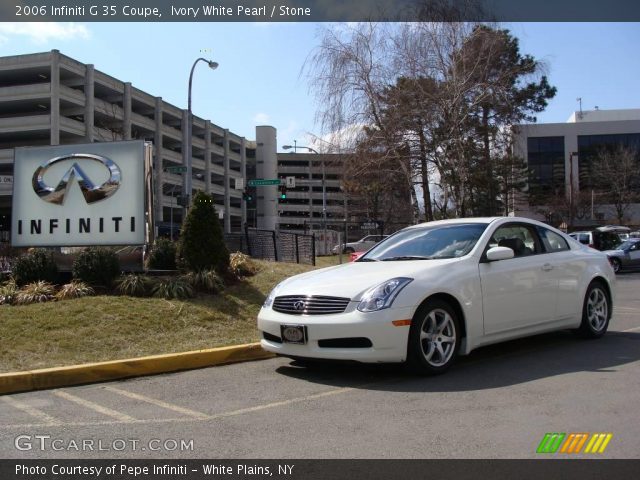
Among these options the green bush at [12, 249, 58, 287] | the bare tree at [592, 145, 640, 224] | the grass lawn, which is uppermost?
the bare tree at [592, 145, 640, 224]

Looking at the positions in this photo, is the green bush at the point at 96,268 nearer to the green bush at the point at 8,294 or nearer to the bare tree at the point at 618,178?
the green bush at the point at 8,294

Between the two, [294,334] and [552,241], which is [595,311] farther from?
[294,334]

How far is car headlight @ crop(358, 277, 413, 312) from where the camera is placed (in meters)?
5.41

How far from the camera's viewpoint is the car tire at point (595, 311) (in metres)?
7.45

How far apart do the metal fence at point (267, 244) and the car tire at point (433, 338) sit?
42.2 ft

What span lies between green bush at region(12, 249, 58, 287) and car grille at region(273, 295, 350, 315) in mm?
6462

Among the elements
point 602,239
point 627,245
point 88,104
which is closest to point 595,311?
point 627,245

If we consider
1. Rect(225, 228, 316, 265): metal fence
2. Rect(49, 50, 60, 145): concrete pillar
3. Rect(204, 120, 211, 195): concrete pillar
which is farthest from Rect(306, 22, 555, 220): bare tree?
Rect(204, 120, 211, 195): concrete pillar

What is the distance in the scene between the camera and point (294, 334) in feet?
18.6

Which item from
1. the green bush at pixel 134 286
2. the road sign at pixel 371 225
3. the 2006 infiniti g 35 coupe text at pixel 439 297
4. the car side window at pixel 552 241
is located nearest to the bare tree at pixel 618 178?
the road sign at pixel 371 225

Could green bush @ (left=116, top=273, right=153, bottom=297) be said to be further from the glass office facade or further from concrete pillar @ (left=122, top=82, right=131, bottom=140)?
the glass office facade

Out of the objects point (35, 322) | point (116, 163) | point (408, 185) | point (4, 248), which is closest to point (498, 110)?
point (408, 185)
